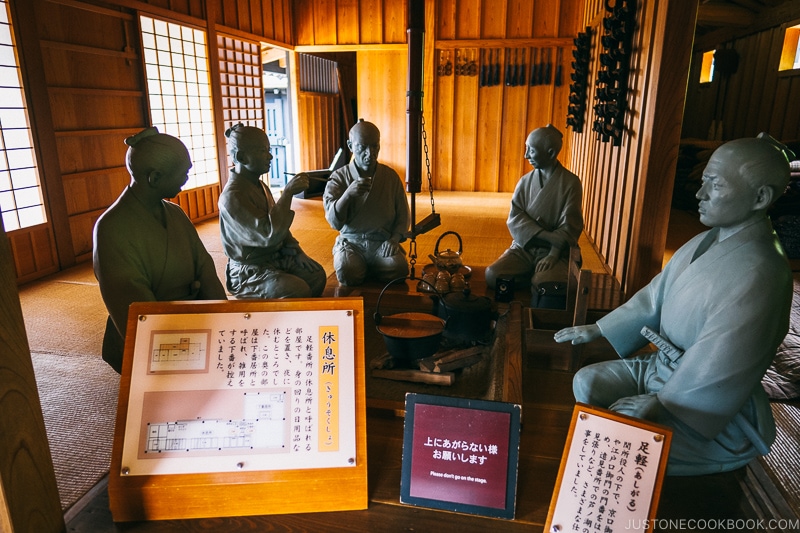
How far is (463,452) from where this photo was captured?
49.2 inches

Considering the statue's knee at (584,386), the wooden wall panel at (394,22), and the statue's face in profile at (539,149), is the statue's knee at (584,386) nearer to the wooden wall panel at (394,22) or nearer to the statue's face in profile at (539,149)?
the statue's face in profile at (539,149)

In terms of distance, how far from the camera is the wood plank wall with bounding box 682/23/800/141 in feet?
25.3

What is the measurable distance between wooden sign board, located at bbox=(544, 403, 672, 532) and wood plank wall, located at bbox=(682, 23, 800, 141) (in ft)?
27.9

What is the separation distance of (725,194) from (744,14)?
9638mm

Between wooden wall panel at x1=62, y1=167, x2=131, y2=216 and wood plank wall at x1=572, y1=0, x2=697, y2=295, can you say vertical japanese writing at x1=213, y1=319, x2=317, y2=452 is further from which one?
wooden wall panel at x1=62, y1=167, x2=131, y2=216

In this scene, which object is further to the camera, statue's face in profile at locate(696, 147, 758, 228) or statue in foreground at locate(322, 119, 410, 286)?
statue in foreground at locate(322, 119, 410, 286)

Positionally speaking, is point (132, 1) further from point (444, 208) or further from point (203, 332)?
point (203, 332)

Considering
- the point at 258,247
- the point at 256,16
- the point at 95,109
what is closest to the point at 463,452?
the point at 258,247

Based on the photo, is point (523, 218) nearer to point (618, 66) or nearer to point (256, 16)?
point (618, 66)

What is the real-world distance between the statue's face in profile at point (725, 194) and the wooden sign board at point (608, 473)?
20.1 inches

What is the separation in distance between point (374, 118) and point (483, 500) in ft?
30.2

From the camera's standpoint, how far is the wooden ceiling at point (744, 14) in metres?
7.61

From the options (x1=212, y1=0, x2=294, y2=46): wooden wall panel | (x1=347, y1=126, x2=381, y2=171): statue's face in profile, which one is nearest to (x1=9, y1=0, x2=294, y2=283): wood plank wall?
(x1=212, y1=0, x2=294, y2=46): wooden wall panel


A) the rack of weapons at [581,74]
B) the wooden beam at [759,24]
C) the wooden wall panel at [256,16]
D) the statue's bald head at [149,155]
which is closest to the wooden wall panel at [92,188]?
the wooden wall panel at [256,16]
